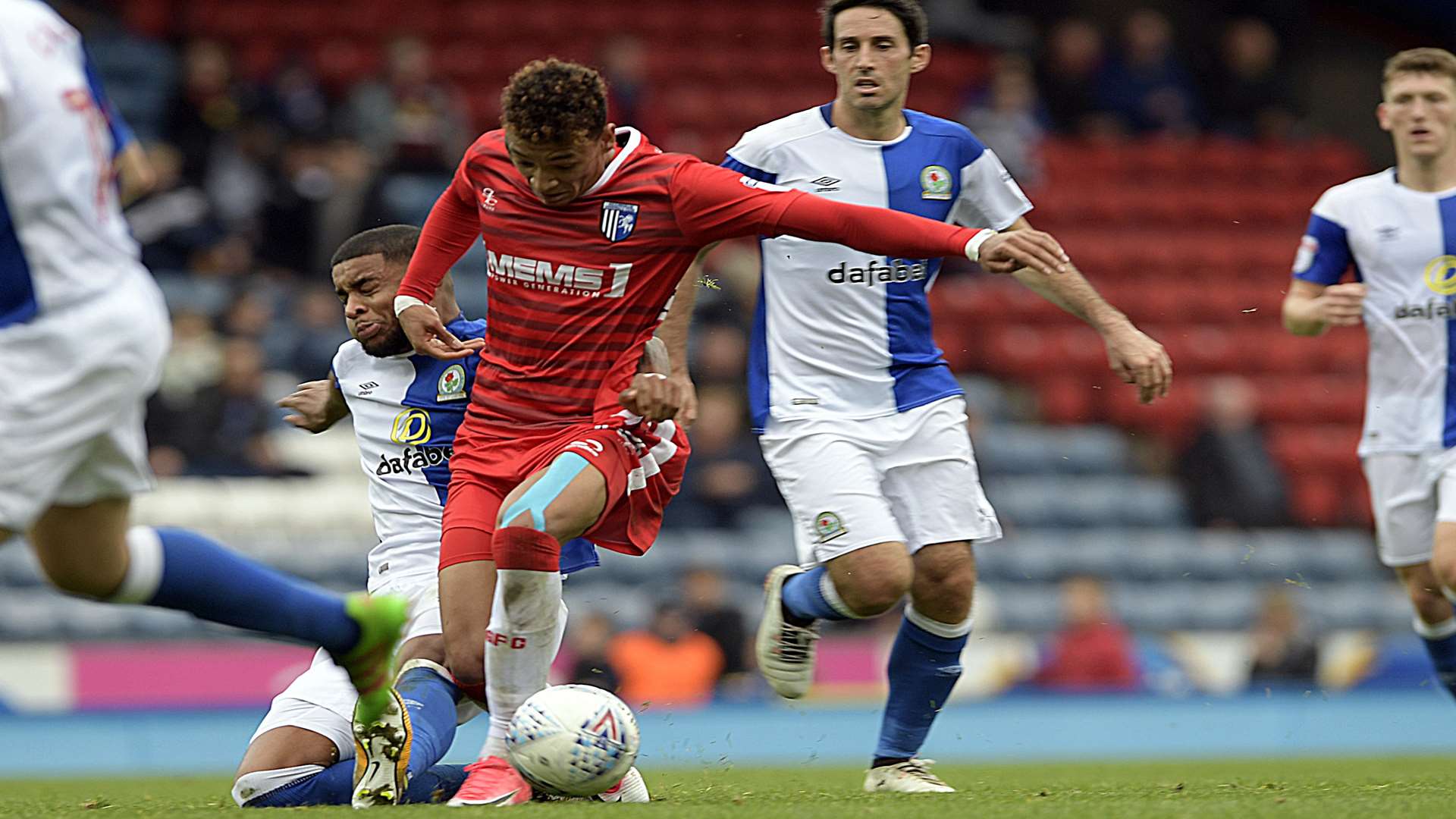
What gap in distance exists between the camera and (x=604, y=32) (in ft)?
52.5

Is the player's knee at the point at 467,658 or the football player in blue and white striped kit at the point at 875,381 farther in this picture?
the football player in blue and white striped kit at the point at 875,381

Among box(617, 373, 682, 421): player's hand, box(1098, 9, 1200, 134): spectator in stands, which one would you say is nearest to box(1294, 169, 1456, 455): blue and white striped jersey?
box(617, 373, 682, 421): player's hand

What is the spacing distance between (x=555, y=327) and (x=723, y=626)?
541 cm

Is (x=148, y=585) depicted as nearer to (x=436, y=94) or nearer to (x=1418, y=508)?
(x=1418, y=508)

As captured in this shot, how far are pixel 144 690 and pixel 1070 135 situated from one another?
9900 mm

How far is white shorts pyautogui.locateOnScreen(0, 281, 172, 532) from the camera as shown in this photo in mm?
3670

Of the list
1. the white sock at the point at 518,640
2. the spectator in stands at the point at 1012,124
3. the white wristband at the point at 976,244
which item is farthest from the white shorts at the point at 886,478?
the spectator in stands at the point at 1012,124

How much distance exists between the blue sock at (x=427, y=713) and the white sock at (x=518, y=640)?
4.8 inches

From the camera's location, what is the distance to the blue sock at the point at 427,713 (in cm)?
481

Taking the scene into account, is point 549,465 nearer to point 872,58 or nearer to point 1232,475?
point 872,58

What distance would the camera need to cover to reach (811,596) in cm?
570

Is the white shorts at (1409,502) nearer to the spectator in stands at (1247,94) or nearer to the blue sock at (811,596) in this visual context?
the blue sock at (811,596)

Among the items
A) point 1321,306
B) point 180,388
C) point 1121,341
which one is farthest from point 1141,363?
point 180,388

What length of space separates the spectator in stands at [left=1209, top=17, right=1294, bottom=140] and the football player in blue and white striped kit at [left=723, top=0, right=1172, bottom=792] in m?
11.6
